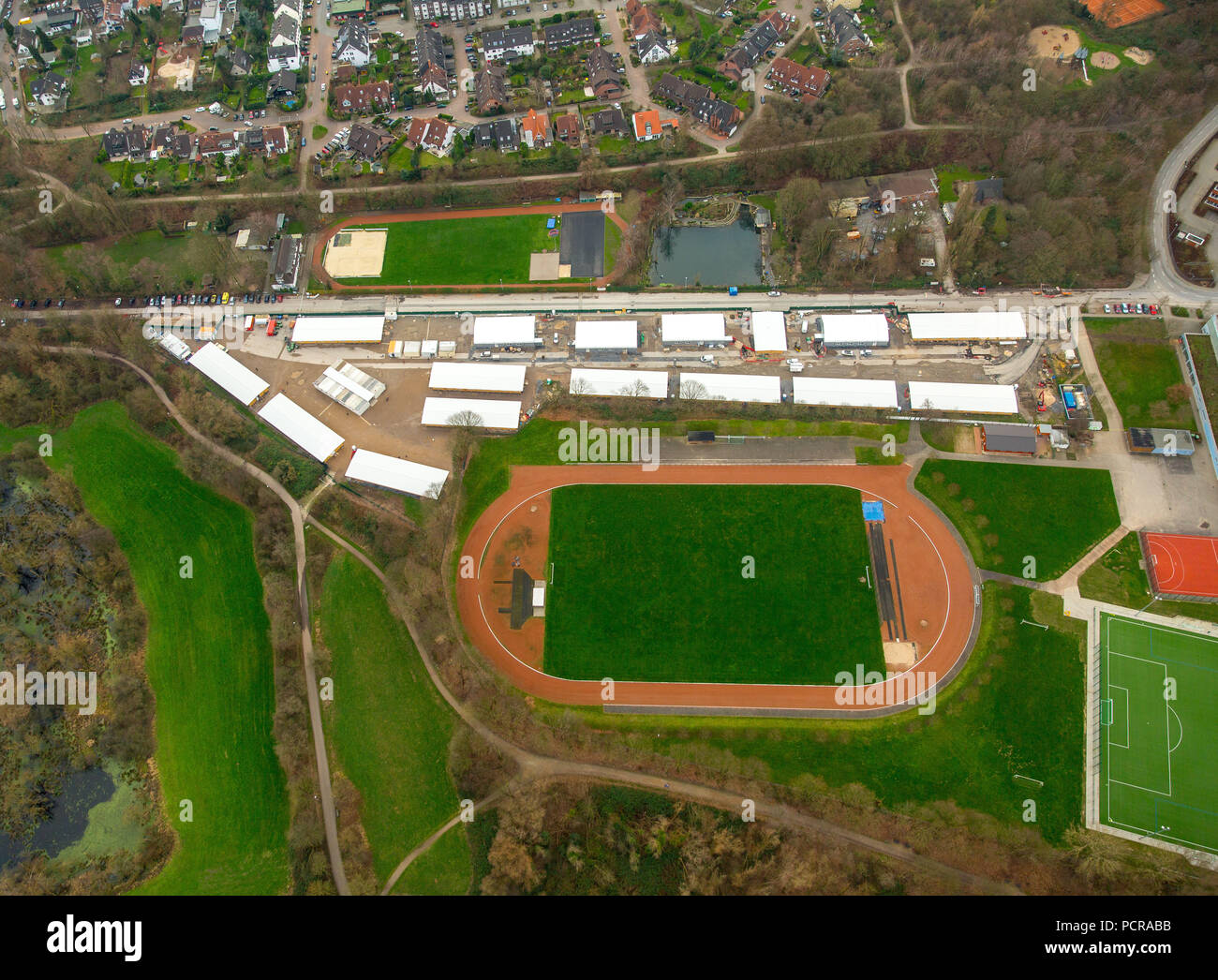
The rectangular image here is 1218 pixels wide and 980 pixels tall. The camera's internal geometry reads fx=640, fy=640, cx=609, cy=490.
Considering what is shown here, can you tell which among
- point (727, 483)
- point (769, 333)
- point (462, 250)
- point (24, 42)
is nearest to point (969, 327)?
point (769, 333)

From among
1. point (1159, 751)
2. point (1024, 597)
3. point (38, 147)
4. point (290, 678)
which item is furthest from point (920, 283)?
point (38, 147)

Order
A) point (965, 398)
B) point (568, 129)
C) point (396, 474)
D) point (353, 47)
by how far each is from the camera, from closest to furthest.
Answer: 1. point (396, 474)
2. point (965, 398)
3. point (568, 129)
4. point (353, 47)

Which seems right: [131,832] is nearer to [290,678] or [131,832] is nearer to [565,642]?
[290,678]

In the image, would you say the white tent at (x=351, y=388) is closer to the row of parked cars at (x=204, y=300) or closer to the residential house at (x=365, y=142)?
the row of parked cars at (x=204, y=300)

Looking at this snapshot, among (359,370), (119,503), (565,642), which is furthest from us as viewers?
(359,370)

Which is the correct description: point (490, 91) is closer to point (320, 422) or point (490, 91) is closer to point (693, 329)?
point (693, 329)

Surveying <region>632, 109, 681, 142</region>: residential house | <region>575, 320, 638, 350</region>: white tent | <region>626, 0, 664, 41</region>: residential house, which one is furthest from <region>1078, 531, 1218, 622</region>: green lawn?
<region>626, 0, 664, 41</region>: residential house
